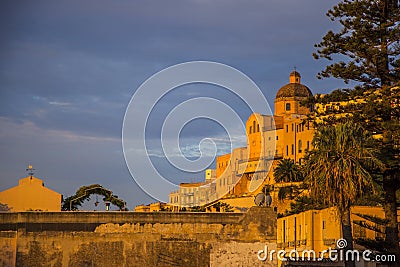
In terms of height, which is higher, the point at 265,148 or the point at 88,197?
the point at 265,148

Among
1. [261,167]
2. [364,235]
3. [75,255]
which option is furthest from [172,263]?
[261,167]

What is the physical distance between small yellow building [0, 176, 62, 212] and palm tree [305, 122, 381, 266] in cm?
1523

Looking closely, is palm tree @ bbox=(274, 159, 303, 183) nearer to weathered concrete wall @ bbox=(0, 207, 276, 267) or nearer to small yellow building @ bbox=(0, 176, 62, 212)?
small yellow building @ bbox=(0, 176, 62, 212)

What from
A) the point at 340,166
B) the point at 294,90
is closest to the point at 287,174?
the point at 294,90

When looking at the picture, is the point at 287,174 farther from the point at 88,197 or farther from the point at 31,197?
the point at 31,197

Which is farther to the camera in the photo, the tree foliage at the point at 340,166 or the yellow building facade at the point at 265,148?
the yellow building facade at the point at 265,148

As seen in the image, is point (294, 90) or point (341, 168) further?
point (294, 90)

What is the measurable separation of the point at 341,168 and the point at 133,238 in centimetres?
885

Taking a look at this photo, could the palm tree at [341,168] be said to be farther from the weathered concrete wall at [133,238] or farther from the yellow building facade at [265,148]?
the yellow building facade at [265,148]

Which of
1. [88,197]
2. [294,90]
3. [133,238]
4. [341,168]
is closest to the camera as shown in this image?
[341,168]

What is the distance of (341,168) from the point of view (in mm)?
27688

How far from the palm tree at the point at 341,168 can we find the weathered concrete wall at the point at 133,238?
2588 mm

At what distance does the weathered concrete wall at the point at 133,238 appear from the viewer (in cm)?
2886

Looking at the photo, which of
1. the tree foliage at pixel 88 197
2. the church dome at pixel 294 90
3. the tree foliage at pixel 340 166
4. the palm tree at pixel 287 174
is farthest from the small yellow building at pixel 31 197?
the church dome at pixel 294 90
